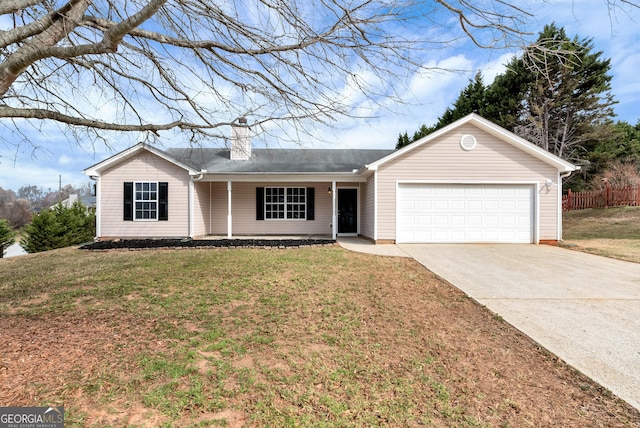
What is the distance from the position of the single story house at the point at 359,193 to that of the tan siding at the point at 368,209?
39 mm

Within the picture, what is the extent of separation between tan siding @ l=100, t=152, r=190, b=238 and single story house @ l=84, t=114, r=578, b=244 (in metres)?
0.04

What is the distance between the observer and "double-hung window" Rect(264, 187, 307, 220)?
13664 mm

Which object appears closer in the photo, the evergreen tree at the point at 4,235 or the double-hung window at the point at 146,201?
the evergreen tree at the point at 4,235

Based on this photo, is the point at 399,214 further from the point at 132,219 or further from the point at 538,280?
the point at 132,219

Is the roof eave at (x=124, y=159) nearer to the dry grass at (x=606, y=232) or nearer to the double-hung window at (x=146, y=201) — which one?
the double-hung window at (x=146, y=201)

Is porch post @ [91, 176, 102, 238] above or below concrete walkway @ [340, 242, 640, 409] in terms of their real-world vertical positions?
above

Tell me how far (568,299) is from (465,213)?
21.3 ft

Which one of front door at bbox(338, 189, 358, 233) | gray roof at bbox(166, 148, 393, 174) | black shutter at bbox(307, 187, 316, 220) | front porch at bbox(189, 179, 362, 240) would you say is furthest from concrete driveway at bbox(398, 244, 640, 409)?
gray roof at bbox(166, 148, 393, 174)

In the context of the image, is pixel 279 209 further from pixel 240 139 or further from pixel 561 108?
pixel 561 108

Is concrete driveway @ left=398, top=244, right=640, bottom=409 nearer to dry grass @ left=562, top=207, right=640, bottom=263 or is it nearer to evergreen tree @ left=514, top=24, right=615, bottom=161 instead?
dry grass @ left=562, top=207, right=640, bottom=263

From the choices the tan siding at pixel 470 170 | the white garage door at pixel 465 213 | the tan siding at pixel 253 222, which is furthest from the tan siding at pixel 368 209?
the tan siding at pixel 253 222

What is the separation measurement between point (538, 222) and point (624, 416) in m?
10.3

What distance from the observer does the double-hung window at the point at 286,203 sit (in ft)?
44.8

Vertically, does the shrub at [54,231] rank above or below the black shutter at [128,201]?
below
